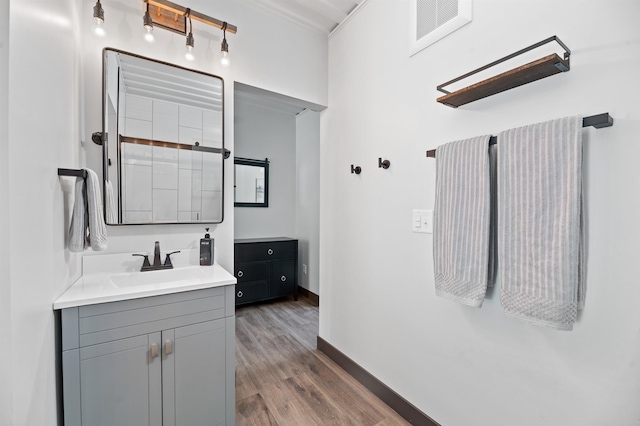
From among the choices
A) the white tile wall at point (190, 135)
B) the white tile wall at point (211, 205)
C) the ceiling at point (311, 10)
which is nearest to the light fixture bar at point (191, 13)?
the ceiling at point (311, 10)

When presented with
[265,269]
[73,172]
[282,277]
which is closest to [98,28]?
[73,172]

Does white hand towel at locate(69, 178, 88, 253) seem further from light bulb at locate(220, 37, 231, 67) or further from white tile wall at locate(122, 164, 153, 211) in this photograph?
light bulb at locate(220, 37, 231, 67)

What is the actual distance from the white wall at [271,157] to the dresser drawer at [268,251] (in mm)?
433

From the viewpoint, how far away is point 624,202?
88cm

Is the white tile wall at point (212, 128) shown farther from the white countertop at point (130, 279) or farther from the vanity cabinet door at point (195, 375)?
the vanity cabinet door at point (195, 375)

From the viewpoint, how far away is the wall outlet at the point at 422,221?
147 centimetres

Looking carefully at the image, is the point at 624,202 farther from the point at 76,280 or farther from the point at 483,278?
the point at 76,280

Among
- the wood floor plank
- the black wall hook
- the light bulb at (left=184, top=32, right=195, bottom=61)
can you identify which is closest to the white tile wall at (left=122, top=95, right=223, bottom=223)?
the light bulb at (left=184, top=32, right=195, bottom=61)

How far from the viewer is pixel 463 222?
1193mm

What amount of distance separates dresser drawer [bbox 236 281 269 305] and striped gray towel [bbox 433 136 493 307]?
2461 millimetres

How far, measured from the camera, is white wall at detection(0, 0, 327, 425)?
0.72 metres

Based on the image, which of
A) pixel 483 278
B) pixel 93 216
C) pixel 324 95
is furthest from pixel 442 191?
pixel 93 216

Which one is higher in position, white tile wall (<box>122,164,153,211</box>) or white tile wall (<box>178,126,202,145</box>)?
white tile wall (<box>178,126,202,145</box>)

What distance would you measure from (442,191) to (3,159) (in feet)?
4.86
